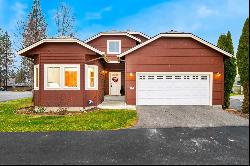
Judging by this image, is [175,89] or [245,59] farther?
[175,89]

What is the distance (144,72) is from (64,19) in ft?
62.5

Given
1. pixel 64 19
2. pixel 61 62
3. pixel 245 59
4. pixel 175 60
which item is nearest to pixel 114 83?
pixel 64 19

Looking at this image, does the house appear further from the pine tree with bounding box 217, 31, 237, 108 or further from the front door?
the front door

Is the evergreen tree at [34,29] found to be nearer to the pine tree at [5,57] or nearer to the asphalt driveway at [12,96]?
the asphalt driveway at [12,96]

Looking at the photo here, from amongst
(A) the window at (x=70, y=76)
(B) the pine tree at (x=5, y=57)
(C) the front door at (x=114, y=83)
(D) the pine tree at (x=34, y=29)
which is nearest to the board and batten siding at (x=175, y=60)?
(A) the window at (x=70, y=76)

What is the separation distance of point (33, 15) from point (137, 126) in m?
26.7

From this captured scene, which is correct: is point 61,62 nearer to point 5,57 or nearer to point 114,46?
point 114,46

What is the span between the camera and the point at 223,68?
19797 mm

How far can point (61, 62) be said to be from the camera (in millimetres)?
18828

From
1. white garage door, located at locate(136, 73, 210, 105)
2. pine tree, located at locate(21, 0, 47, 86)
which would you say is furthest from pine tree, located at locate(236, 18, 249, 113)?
pine tree, located at locate(21, 0, 47, 86)

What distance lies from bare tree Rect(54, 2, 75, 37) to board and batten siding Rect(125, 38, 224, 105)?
17.5 metres

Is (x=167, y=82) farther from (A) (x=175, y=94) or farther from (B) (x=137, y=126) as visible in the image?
(B) (x=137, y=126)

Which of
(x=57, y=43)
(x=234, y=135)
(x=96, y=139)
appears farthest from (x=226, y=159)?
(x=57, y=43)

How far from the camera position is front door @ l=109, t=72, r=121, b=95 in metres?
30.2
